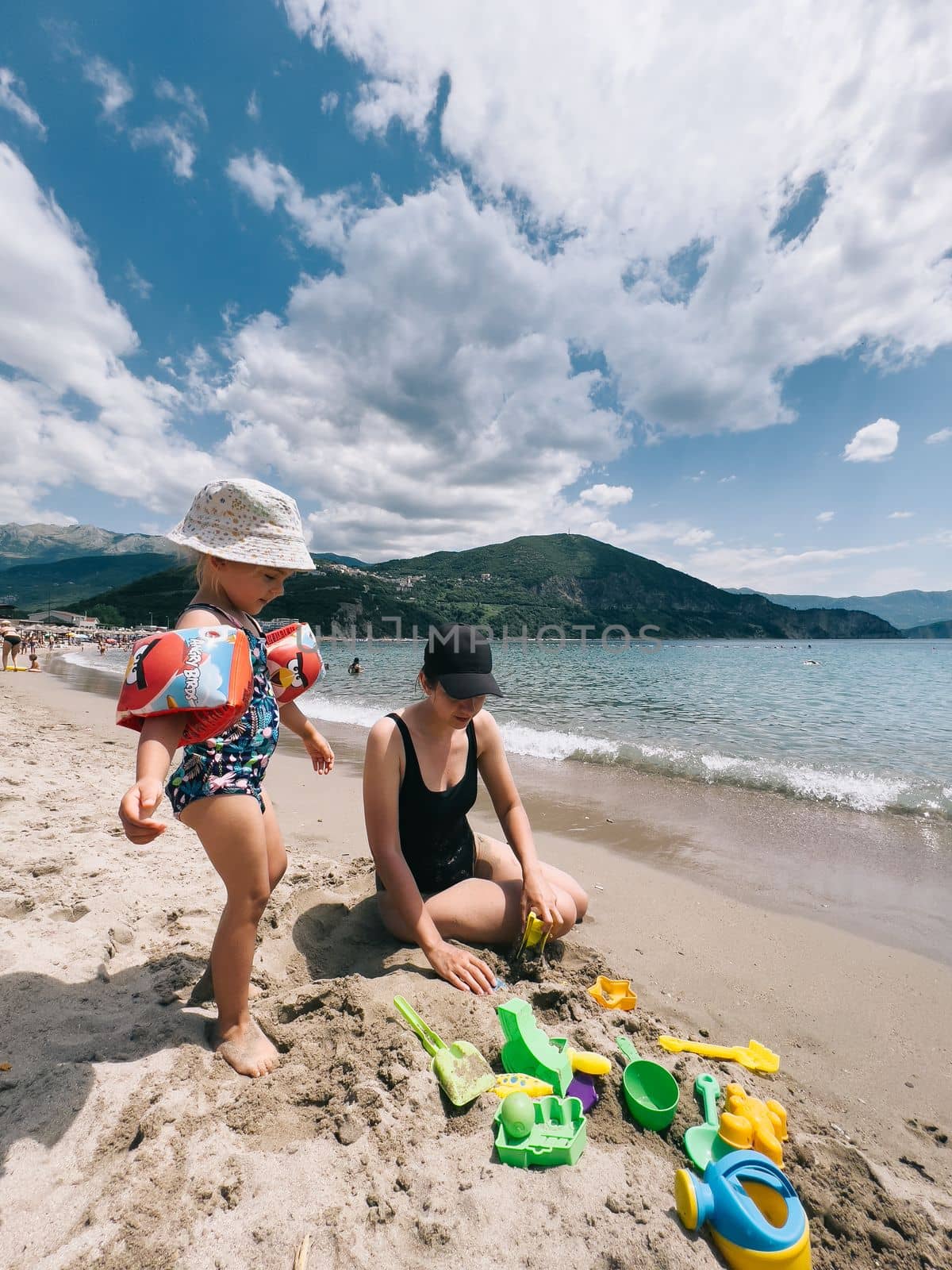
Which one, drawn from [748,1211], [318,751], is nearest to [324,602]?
[318,751]

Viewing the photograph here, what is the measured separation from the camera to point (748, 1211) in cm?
154

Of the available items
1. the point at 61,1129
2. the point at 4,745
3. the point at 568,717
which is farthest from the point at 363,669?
the point at 61,1129

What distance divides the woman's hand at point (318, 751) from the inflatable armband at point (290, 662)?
0.40 metres

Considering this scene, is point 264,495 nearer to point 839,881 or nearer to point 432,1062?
point 432,1062

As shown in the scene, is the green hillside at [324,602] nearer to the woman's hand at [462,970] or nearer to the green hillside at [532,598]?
the green hillside at [532,598]

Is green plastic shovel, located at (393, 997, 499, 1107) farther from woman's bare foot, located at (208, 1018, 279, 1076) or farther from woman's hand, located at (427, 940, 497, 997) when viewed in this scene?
woman's bare foot, located at (208, 1018, 279, 1076)

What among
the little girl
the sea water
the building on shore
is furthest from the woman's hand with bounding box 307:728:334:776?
the building on shore

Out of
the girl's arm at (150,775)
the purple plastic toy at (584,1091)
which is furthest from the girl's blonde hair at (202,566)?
the purple plastic toy at (584,1091)

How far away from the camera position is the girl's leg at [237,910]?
7.07 ft

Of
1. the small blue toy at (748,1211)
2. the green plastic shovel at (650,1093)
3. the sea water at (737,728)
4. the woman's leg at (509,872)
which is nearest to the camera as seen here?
the small blue toy at (748,1211)

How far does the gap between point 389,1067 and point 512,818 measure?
136 centimetres

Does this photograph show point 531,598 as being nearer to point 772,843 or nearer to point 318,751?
point 772,843

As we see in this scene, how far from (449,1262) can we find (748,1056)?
1663 millimetres

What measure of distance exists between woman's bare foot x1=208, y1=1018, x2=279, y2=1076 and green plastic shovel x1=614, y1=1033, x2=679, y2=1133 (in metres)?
1.33
